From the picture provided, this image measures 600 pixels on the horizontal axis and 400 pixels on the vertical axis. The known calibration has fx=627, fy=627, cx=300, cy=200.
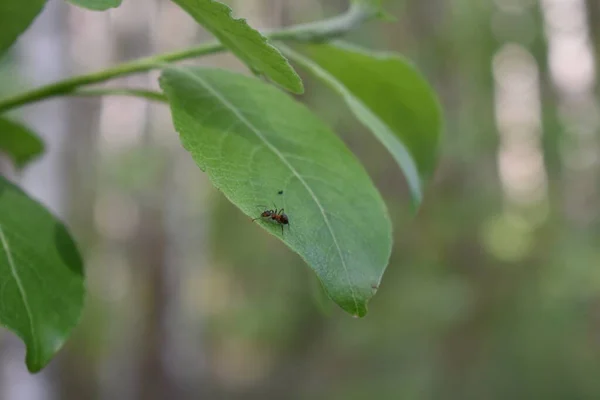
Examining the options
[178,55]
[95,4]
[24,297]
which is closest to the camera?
[95,4]

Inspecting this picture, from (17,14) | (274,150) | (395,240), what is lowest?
(274,150)

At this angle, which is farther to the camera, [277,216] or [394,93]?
[394,93]

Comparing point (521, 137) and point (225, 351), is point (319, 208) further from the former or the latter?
point (225, 351)

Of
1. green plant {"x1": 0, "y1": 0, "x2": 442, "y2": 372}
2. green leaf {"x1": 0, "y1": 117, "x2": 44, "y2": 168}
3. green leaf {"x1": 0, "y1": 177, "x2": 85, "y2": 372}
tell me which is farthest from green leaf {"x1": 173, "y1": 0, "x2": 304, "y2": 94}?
green leaf {"x1": 0, "y1": 117, "x2": 44, "y2": 168}

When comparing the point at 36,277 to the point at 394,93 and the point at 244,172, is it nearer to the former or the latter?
the point at 244,172

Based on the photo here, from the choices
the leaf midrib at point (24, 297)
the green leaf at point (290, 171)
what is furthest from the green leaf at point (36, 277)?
the green leaf at point (290, 171)

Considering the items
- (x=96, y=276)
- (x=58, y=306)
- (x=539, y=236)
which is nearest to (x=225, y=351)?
(x=96, y=276)

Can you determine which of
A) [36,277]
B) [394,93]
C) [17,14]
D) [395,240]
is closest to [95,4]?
[17,14]
